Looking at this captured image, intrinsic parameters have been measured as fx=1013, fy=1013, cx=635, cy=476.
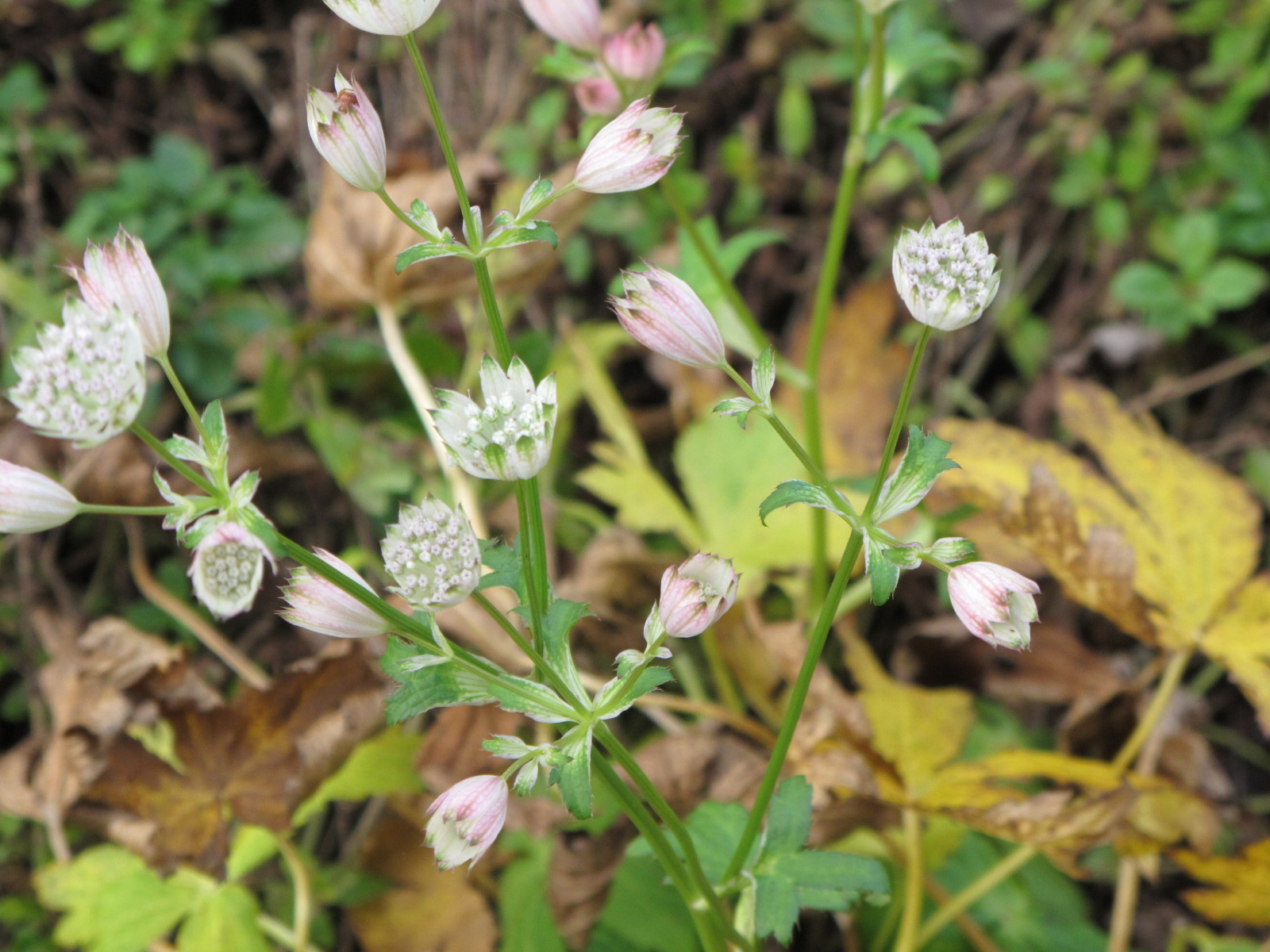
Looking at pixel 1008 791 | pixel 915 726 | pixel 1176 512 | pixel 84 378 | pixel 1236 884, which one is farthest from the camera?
pixel 1176 512

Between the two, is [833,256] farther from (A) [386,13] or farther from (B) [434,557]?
(B) [434,557]

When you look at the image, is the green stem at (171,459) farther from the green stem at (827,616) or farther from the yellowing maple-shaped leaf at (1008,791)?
the yellowing maple-shaped leaf at (1008,791)

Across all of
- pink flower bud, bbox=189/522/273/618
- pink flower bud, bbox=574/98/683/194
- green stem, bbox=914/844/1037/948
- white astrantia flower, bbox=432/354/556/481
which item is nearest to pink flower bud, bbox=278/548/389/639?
pink flower bud, bbox=189/522/273/618

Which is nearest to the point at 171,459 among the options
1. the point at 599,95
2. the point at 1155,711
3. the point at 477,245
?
the point at 477,245

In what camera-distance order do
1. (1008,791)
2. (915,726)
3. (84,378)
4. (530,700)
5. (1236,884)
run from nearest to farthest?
(84,378) → (530,700) → (1008,791) → (1236,884) → (915,726)

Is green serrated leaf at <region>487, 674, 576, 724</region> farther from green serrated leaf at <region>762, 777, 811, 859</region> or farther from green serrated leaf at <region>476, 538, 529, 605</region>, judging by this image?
green serrated leaf at <region>762, 777, 811, 859</region>

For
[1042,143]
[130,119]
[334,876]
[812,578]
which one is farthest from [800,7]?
[334,876]
